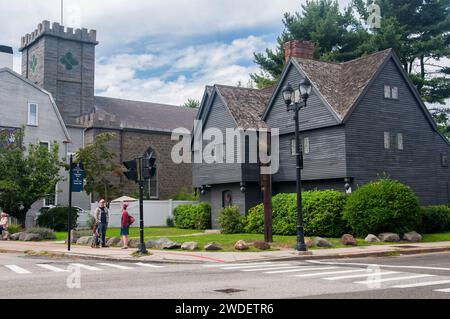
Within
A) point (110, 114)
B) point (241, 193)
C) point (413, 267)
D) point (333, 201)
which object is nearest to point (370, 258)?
point (413, 267)

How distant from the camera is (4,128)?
40344mm

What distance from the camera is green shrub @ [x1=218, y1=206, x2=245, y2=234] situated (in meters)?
31.5

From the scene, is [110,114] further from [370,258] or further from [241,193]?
[370,258]

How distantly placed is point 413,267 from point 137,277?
7.28 m

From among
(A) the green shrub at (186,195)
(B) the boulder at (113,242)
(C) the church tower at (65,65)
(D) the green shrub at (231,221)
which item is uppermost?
(C) the church tower at (65,65)

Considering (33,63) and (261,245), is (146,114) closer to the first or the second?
(33,63)

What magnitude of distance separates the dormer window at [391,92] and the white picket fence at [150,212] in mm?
17807

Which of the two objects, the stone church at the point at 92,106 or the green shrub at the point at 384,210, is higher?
the stone church at the point at 92,106

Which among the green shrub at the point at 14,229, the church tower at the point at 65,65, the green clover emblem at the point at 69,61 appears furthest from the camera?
the green clover emblem at the point at 69,61

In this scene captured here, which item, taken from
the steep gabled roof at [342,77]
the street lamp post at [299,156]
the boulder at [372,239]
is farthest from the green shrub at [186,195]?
the street lamp post at [299,156]

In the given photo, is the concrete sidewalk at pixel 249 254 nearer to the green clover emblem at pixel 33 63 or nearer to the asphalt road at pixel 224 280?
the asphalt road at pixel 224 280

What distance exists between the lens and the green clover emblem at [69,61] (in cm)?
5628

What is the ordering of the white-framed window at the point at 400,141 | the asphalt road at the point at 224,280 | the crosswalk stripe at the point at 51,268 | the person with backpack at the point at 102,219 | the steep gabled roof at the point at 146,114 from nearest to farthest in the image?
the asphalt road at the point at 224,280 → the crosswalk stripe at the point at 51,268 → the person with backpack at the point at 102,219 → the white-framed window at the point at 400,141 → the steep gabled roof at the point at 146,114
